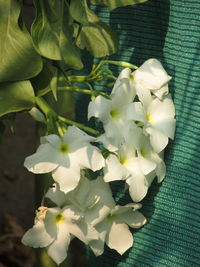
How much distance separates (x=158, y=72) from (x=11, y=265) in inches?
32.0

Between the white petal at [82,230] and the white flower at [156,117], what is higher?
the white flower at [156,117]

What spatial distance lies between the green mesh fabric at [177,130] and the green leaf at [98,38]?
0.31ft

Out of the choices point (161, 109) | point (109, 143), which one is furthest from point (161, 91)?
point (109, 143)

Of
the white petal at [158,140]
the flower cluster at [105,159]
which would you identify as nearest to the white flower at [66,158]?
the flower cluster at [105,159]

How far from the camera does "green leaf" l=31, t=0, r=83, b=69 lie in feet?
3.33

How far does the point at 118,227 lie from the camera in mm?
1178

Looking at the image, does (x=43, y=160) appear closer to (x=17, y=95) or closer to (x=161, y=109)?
(x=17, y=95)

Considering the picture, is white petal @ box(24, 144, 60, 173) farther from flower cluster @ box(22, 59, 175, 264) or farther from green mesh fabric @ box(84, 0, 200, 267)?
green mesh fabric @ box(84, 0, 200, 267)

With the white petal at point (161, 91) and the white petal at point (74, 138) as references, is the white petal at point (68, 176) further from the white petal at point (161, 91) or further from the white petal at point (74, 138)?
the white petal at point (161, 91)

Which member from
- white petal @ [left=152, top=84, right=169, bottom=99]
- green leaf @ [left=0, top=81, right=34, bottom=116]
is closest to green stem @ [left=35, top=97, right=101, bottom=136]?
green leaf @ [left=0, top=81, right=34, bottom=116]

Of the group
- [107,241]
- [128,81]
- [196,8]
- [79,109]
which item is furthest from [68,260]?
[196,8]

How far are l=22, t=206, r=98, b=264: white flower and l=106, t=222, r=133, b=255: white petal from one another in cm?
6

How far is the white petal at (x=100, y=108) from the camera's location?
104cm

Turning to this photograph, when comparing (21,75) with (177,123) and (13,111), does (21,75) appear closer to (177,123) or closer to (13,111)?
(13,111)
